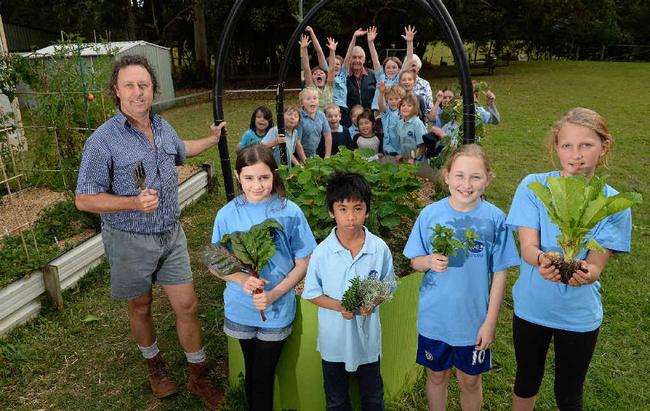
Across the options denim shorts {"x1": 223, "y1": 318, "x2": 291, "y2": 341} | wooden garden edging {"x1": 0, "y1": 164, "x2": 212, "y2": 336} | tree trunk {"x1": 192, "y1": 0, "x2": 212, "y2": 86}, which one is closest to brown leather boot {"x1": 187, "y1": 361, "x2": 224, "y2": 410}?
denim shorts {"x1": 223, "y1": 318, "x2": 291, "y2": 341}

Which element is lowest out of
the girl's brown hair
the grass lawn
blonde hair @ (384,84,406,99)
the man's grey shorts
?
the grass lawn

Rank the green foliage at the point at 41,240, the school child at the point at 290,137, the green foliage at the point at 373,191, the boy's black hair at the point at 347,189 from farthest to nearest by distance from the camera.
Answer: the school child at the point at 290,137
the green foliage at the point at 41,240
the green foliage at the point at 373,191
the boy's black hair at the point at 347,189

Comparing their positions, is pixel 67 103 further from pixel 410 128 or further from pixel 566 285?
pixel 566 285

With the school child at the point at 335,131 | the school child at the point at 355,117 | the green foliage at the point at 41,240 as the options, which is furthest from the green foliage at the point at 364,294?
the school child at the point at 355,117

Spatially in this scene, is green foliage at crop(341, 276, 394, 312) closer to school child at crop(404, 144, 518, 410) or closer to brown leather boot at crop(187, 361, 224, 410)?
school child at crop(404, 144, 518, 410)

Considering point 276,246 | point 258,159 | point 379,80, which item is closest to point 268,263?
point 276,246

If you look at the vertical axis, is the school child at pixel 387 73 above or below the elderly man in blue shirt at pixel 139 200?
above

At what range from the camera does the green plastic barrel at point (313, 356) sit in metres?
2.66

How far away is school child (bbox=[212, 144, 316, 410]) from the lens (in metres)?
2.49

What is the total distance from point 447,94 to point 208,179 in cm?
329

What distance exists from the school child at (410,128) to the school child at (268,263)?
2769 millimetres

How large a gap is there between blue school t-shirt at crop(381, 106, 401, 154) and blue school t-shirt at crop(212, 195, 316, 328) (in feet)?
9.66

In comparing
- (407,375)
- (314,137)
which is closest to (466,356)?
(407,375)

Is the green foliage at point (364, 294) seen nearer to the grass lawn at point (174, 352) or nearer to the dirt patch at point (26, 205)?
the grass lawn at point (174, 352)
